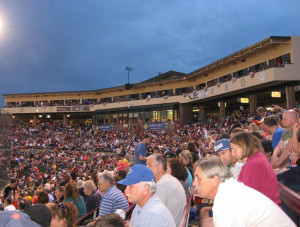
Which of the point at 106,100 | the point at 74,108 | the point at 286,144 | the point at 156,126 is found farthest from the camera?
the point at 74,108

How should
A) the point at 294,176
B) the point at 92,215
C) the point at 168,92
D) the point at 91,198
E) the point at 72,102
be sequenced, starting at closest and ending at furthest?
the point at 294,176 < the point at 92,215 < the point at 91,198 < the point at 168,92 < the point at 72,102

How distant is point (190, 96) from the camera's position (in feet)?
108

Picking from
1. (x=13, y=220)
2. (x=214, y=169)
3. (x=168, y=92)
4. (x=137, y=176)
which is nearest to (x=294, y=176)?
(x=214, y=169)

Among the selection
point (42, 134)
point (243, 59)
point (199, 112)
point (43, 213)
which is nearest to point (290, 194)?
point (43, 213)

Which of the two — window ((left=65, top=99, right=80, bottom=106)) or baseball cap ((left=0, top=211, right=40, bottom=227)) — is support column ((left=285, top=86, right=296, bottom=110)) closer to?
baseball cap ((left=0, top=211, right=40, bottom=227))

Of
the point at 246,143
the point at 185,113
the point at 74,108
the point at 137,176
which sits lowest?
the point at 137,176

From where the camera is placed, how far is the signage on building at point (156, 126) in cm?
3531

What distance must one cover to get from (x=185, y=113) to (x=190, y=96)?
3.42 metres

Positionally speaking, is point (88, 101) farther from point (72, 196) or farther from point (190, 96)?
point (72, 196)

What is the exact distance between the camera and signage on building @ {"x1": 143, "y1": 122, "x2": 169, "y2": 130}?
116ft

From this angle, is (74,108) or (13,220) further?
(74,108)

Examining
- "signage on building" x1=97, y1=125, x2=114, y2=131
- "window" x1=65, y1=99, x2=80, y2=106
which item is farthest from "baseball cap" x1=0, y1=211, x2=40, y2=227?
"window" x1=65, y1=99, x2=80, y2=106

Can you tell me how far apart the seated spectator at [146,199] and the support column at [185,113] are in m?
32.4

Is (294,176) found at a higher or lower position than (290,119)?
lower
